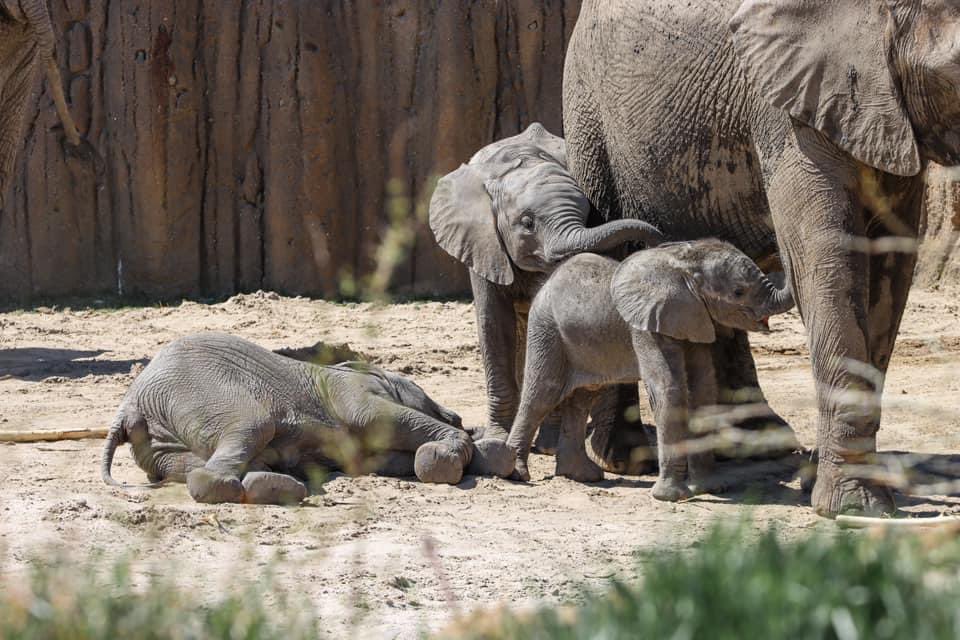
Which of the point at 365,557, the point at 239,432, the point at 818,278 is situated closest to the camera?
the point at 365,557

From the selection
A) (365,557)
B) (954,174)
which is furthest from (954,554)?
(365,557)

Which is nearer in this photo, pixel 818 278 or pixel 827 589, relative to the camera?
pixel 827 589

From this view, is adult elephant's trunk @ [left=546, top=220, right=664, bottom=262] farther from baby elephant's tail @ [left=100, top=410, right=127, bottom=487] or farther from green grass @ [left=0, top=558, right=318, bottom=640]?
green grass @ [left=0, top=558, right=318, bottom=640]

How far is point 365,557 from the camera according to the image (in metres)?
4.53

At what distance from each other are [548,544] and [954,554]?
2452 mm

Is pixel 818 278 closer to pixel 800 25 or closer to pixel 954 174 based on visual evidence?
pixel 800 25

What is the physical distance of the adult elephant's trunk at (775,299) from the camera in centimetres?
549

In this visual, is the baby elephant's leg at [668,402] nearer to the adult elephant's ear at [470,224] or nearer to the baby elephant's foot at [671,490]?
the baby elephant's foot at [671,490]

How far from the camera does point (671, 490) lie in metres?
5.50

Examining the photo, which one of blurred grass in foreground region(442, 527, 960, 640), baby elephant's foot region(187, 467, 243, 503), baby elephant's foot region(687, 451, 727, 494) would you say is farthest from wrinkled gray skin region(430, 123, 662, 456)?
blurred grass in foreground region(442, 527, 960, 640)

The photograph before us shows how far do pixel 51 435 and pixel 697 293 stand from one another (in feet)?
9.32

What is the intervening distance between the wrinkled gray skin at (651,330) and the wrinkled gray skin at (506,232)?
0.29m

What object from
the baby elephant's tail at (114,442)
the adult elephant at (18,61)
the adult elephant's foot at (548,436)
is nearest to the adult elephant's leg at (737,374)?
the adult elephant's foot at (548,436)

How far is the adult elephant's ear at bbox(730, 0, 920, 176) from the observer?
4840mm
